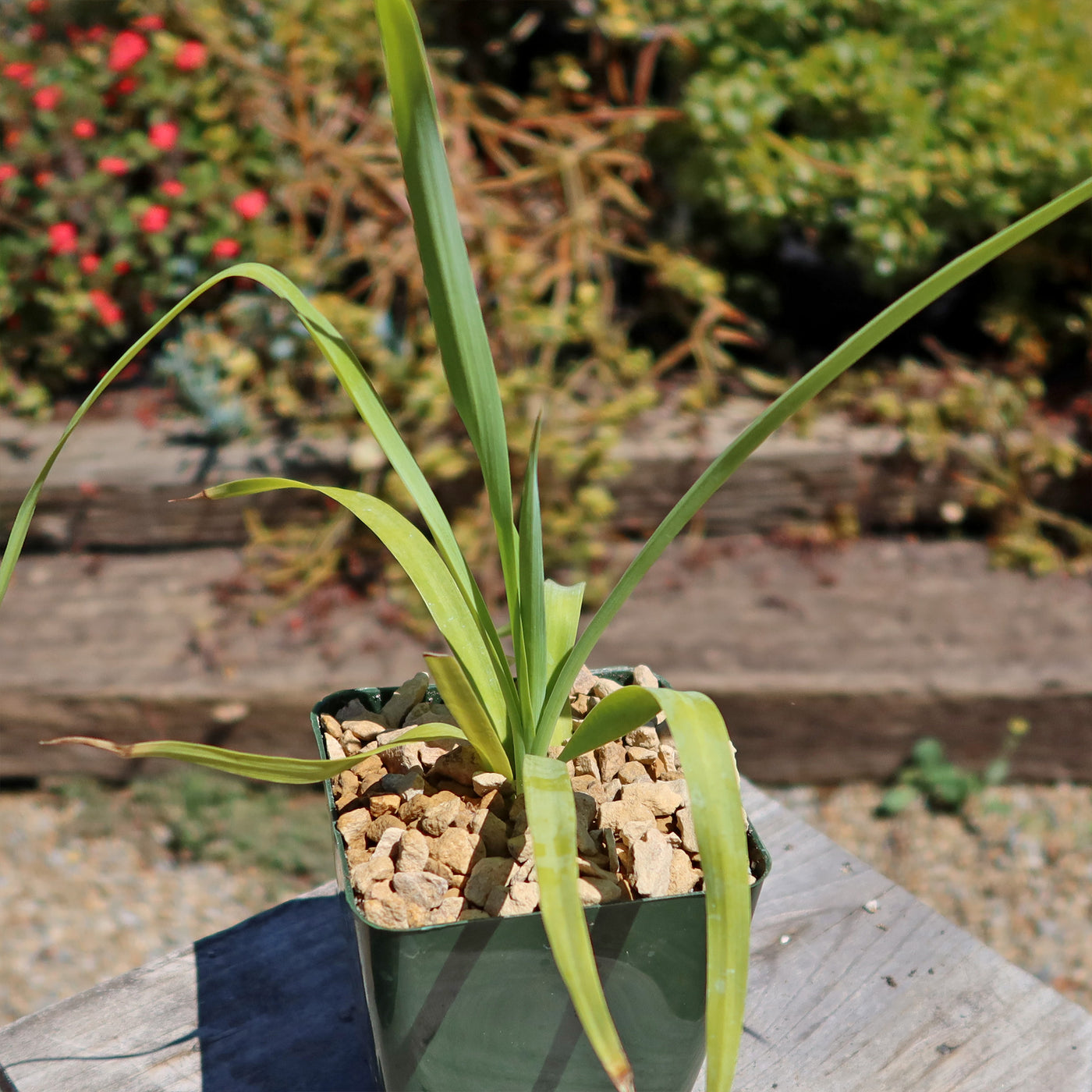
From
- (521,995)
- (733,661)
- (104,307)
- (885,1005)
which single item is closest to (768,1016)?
(885,1005)

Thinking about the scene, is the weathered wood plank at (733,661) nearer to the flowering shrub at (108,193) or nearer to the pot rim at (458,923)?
the flowering shrub at (108,193)

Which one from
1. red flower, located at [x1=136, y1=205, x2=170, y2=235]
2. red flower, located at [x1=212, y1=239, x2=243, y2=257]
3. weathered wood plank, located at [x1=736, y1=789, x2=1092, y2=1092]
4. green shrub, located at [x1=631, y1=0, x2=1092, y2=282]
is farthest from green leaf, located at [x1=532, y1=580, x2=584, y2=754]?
red flower, located at [x1=136, y1=205, x2=170, y2=235]

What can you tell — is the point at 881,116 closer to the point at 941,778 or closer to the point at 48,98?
the point at 941,778

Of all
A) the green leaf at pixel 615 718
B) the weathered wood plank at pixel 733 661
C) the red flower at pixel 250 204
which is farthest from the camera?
the red flower at pixel 250 204

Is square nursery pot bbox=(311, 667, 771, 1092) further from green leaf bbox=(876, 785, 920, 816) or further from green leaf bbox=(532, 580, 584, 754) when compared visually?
green leaf bbox=(876, 785, 920, 816)

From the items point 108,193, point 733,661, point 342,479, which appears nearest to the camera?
point 733,661

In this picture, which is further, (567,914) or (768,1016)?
(768,1016)

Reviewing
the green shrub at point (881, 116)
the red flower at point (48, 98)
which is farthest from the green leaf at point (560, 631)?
the red flower at point (48, 98)
